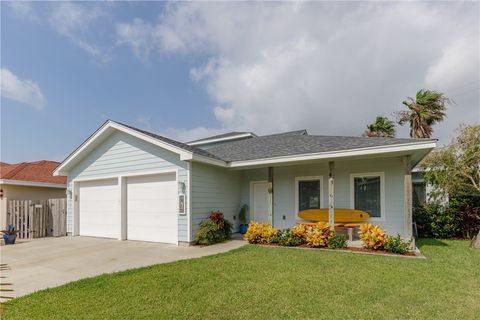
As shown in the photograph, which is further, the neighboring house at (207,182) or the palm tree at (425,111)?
the palm tree at (425,111)

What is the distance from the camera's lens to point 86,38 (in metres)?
10.3

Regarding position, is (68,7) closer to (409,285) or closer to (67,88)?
(67,88)

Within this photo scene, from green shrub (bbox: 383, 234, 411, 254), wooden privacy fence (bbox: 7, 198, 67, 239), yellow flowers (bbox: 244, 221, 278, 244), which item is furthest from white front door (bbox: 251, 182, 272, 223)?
wooden privacy fence (bbox: 7, 198, 67, 239)

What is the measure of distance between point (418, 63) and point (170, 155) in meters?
12.4

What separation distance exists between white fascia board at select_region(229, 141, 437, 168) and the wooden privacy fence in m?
7.71

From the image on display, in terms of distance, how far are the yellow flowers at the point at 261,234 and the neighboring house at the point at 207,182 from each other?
831mm

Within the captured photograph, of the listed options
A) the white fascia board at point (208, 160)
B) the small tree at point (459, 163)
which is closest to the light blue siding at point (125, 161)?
the white fascia board at point (208, 160)

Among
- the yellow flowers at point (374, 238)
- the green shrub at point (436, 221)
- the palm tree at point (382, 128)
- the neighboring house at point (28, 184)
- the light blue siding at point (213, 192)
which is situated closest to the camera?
the yellow flowers at point (374, 238)

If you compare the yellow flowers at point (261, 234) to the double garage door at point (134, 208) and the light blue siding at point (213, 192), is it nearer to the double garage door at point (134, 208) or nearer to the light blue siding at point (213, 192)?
the light blue siding at point (213, 192)

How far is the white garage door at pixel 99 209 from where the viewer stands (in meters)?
10.4

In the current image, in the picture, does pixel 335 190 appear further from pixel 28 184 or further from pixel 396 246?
pixel 28 184

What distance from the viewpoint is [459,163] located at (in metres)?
9.70

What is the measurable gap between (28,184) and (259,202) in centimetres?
991

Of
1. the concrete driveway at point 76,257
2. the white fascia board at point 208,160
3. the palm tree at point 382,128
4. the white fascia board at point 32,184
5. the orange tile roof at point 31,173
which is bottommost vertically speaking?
the concrete driveway at point 76,257
